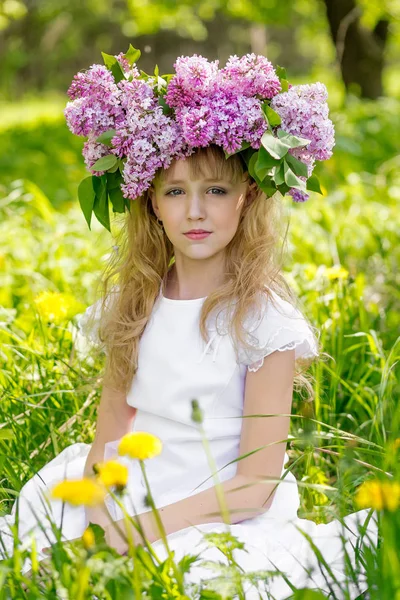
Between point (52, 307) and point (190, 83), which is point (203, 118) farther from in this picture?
point (52, 307)

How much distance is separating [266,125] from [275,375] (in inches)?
21.9

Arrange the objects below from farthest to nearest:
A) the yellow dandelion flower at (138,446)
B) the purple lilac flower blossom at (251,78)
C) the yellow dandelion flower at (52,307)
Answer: the yellow dandelion flower at (52,307) → the purple lilac flower blossom at (251,78) → the yellow dandelion flower at (138,446)

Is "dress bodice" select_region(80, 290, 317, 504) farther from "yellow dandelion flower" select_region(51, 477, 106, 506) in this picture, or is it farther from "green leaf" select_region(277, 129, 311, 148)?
"yellow dandelion flower" select_region(51, 477, 106, 506)

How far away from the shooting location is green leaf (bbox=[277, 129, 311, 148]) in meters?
1.92

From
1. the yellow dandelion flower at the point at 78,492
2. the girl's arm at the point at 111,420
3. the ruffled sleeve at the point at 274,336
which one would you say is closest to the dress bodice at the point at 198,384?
the ruffled sleeve at the point at 274,336

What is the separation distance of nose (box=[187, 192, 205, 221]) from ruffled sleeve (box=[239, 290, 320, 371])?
257 millimetres

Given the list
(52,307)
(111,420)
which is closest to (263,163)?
(111,420)

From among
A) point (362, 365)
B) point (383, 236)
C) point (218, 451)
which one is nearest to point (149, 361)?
point (218, 451)

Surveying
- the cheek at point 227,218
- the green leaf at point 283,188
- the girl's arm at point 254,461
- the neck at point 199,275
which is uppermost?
the green leaf at point 283,188

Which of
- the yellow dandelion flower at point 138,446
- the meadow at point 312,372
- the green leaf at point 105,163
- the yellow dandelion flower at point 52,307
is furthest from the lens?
the yellow dandelion flower at point 52,307

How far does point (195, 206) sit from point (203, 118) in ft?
0.65

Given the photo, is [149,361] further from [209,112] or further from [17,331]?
[17,331]

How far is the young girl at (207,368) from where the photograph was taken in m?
1.92

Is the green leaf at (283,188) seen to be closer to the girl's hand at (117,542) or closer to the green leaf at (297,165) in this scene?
the green leaf at (297,165)
